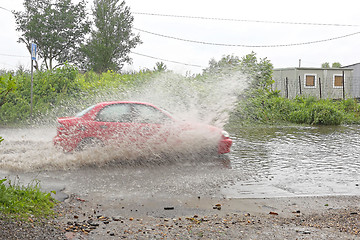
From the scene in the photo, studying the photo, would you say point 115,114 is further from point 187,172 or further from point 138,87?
point 138,87

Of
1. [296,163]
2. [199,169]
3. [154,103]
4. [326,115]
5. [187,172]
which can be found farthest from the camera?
[326,115]

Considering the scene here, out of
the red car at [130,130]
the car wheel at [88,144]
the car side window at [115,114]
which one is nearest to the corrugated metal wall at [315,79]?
the red car at [130,130]

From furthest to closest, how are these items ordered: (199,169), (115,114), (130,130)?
1. (115,114)
2. (130,130)
3. (199,169)

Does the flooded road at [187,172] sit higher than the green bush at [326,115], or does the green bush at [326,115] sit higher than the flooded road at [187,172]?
the green bush at [326,115]

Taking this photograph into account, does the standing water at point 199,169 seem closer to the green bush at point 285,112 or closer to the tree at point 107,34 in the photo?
the green bush at point 285,112

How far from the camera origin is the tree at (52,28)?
43875mm

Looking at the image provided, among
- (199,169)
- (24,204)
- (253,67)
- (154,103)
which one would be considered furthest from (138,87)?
(24,204)

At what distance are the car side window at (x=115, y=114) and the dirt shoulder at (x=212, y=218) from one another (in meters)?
3.13

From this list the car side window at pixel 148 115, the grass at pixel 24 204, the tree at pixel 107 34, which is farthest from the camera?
the tree at pixel 107 34

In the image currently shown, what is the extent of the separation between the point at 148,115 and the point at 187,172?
73.9 inches

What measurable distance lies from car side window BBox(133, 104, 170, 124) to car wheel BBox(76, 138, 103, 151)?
1033 mm

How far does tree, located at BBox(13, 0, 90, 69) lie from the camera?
43.9 m

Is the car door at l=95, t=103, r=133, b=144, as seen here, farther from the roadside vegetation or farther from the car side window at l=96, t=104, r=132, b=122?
the roadside vegetation

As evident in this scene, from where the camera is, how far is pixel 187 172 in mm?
7895
